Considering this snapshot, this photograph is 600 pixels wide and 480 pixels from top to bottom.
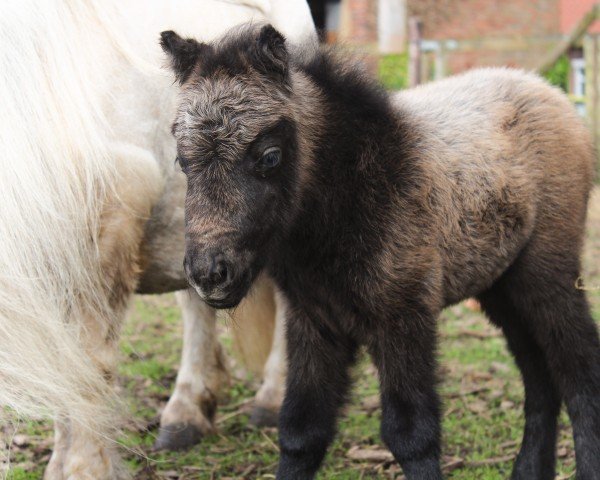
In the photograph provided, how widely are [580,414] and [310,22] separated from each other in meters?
2.44

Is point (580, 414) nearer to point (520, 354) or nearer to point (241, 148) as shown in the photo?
point (520, 354)

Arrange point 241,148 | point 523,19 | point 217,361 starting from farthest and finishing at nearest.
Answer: point 523,19
point 217,361
point 241,148

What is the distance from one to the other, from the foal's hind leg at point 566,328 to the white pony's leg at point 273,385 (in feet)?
5.44

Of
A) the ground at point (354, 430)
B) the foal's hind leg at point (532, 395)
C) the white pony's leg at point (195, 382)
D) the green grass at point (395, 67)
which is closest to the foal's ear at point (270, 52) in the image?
Result: the ground at point (354, 430)

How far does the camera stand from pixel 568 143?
3787 mm

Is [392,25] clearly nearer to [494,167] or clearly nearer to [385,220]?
[494,167]

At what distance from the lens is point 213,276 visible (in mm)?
2762

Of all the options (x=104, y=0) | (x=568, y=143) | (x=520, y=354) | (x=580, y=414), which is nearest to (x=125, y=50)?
(x=104, y=0)

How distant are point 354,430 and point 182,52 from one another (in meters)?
2.51

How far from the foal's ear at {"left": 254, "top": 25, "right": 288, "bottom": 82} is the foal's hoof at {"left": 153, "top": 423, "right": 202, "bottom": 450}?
243cm

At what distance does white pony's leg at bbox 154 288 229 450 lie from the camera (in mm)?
4859

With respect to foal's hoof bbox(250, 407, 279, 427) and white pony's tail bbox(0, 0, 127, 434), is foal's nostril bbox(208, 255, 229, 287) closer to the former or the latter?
white pony's tail bbox(0, 0, 127, 434)

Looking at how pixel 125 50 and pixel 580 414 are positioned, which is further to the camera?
pixel 125 50

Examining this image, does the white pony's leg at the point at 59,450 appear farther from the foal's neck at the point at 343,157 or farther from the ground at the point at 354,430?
the foal's neck at the point at 343,157
